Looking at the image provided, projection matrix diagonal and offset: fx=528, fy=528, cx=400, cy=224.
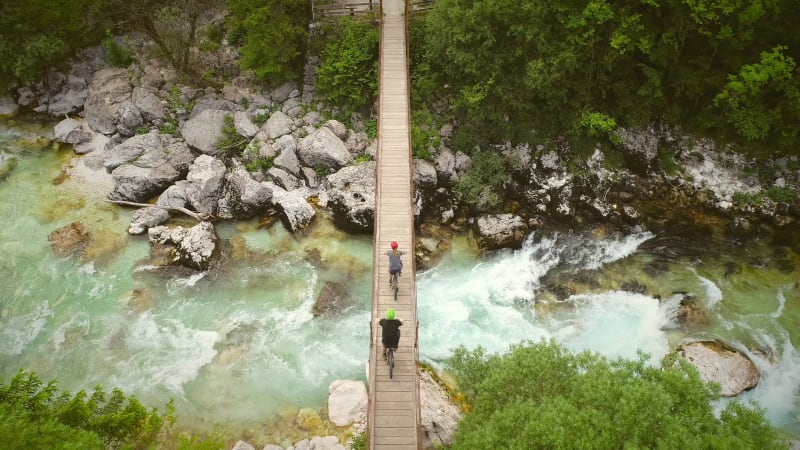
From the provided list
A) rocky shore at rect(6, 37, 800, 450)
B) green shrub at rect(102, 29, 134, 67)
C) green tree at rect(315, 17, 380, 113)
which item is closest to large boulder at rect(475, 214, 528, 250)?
rocky shore at rect(6, 37, 800, 450)

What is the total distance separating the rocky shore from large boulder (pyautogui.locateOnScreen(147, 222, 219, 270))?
0.18 feet

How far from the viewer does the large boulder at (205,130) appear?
25.0 m

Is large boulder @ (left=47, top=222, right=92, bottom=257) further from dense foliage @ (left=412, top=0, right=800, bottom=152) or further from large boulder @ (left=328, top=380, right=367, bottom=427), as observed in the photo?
dense foliage @ (left=412, top=0, right=800, bottom=152)

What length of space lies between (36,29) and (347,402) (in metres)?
24.7

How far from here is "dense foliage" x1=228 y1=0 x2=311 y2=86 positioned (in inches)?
935

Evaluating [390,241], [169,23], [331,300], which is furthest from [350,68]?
[331,300]

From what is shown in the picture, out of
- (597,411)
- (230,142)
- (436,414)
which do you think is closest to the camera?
(597,411)

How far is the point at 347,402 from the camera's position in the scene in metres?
17.2

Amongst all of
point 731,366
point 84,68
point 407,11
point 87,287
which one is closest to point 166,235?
point 87,287

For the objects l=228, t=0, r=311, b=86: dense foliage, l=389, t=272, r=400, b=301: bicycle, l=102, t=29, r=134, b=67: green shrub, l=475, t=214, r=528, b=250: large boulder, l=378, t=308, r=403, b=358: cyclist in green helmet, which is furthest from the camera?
l=102, t=29, r=134, b=67: green shrub

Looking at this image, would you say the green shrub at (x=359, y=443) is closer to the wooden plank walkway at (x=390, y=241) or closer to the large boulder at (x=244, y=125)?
the wooden plank walkway at (x=390, y=241)

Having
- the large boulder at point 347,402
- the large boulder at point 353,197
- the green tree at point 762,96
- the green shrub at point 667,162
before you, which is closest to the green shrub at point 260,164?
the large boulder at point 353,197

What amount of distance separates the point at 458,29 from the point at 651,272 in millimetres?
12454

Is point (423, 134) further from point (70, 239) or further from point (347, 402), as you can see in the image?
point (70, 239)
